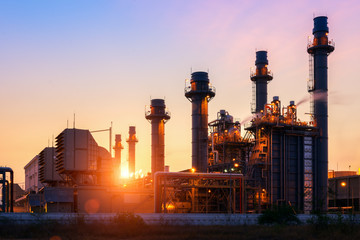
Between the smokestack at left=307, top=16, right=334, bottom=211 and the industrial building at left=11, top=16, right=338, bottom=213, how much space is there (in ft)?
0.39

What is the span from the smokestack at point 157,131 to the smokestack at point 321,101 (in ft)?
73.7

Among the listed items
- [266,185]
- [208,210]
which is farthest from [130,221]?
[266,185]

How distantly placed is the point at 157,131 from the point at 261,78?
17.1 m

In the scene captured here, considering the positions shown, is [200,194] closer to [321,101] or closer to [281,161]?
[281,161]

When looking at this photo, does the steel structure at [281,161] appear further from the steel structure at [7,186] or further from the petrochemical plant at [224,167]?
the steel structure at [7,186]

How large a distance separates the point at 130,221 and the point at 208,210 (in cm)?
2640

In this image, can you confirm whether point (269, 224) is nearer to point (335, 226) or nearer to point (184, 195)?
point (335, 226)

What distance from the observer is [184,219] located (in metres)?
25.4

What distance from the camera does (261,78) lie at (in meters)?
66.4

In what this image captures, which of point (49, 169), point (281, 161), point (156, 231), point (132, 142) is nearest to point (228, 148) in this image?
point (281, 161)

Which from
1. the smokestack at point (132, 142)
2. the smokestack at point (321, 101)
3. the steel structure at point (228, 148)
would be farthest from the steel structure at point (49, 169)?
the smokestack at point (132, 142)

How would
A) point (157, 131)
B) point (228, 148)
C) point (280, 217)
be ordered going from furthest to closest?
point (157, 131) → point (228, 148) → point (280, 217)

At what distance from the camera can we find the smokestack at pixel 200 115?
2251 inches

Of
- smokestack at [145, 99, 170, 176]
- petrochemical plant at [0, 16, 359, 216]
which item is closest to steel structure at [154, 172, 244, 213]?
petrochemical plant at [0, 16, 359, 216]
